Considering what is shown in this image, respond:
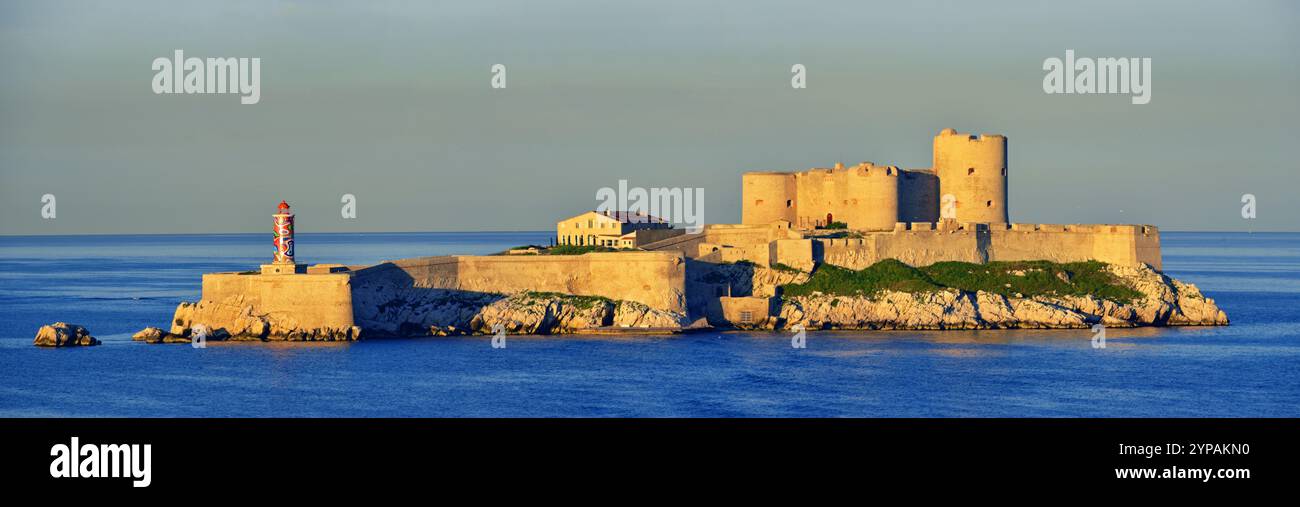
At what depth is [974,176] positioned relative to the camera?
6166 centimetres

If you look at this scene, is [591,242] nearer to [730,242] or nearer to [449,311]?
[730,242]

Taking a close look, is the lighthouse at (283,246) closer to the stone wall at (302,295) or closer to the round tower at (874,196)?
the stone wall at (302,295)

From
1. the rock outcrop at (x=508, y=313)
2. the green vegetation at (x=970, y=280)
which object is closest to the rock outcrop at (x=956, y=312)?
the green vegetation at (x=970, y=280)

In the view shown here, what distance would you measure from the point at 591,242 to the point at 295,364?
2335cm

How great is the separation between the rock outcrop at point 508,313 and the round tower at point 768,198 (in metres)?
11.3

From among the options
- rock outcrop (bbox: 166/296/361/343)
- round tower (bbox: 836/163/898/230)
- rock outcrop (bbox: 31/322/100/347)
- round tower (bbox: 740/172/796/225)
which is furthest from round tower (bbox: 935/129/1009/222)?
rock outcrop (bbox: 31/322/100/347)

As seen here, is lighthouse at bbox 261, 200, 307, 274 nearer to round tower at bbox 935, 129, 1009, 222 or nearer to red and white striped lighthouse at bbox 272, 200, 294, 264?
red and white striped lighthouse at bbox 272, 200, 294, 264

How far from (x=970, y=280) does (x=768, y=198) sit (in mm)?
9687

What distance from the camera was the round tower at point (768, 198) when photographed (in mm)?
63594

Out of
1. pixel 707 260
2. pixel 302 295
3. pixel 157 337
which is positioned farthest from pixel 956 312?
pixel 157 337

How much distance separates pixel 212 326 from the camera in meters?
50.4

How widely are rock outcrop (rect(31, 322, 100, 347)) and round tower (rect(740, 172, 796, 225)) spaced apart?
25379 mm

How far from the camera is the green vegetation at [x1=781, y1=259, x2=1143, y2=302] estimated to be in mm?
56406
